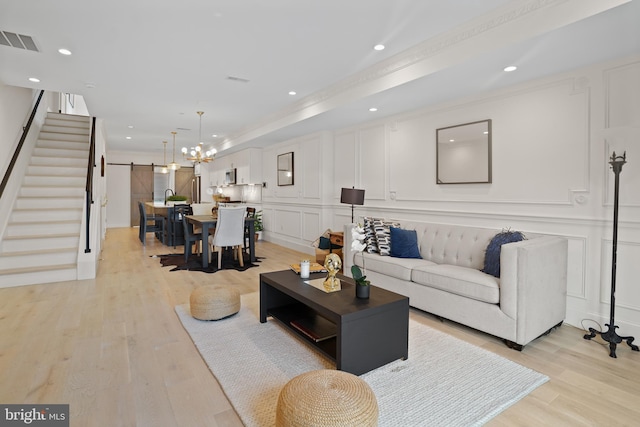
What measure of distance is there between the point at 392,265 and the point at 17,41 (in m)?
4.22

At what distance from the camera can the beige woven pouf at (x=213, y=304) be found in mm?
2936

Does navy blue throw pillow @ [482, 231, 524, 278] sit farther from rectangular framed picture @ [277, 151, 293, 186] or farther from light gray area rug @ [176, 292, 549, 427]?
rectangular framed picture @ [277, 151, 293, 186]

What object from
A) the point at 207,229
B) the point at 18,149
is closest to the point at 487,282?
the point at 207,229

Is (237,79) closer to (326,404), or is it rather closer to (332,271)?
(332,271)

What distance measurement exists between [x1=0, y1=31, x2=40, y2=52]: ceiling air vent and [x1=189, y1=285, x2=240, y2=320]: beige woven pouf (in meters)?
2.84

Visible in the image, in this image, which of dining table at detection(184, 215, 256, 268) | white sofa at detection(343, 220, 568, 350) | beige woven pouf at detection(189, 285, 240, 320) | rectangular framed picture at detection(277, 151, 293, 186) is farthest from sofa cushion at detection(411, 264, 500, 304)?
rectangular framed picture at detection(277, 151, 293, 186)

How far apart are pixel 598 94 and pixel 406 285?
7.74 ft

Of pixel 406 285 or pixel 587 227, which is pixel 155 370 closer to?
pixel 406 285

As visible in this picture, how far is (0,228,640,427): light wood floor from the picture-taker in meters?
1.76

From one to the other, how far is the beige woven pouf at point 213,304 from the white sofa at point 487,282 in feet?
5.19

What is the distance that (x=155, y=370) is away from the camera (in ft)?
7.13

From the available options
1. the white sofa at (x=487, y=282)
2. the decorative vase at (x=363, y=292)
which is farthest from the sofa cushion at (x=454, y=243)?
the decorative vase at (x=363, y=292)

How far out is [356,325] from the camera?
6.75 feet

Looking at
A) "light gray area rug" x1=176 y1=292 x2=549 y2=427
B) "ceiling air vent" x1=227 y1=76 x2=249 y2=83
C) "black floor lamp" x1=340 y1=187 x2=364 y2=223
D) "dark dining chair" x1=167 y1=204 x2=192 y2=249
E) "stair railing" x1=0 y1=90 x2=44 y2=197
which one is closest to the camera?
"light gray area rug" x1=176 y1=292 x2=549 y2=427
